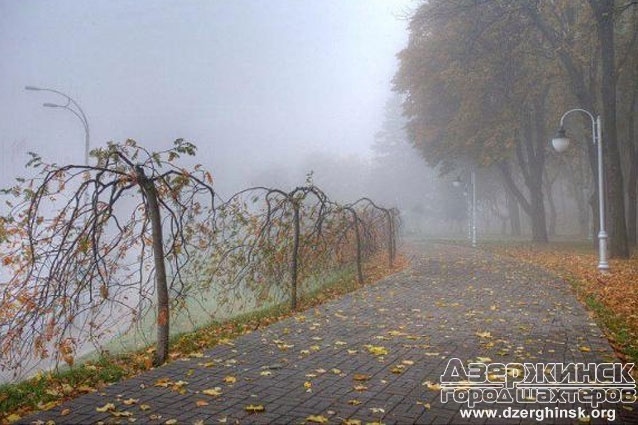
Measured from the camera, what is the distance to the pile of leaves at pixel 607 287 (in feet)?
23.6

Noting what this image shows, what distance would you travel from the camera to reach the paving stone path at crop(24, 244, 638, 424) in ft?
14.6

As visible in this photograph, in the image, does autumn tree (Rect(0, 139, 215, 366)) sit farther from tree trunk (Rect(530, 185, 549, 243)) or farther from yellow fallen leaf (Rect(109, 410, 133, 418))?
tree trunk (Rect(530, 185, 549, 243))

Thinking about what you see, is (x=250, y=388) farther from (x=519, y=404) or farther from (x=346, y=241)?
(x=346, y=241)

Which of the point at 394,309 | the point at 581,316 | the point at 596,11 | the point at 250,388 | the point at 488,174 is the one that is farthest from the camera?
the point at 488,174

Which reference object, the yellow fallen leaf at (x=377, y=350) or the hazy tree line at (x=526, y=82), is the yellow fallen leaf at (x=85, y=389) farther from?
the hazy tree line at (x=526, y=82)

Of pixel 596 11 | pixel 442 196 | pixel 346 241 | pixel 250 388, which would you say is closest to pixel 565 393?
pixel 250 388

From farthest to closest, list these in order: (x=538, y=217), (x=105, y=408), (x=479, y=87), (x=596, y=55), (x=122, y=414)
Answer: (x=538, y=217) → (x=479, y=87) → (x=596, y=55) → (x=105, y=408) → (x=122, y=414)

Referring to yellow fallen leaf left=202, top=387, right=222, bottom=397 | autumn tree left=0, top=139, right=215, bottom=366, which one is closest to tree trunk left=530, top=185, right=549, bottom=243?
autumn tree left=0, top=139, right=215, bottom=366

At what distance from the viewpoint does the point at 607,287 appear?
39.1ft

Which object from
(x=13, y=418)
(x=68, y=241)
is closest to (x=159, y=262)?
(x=68, y=241)

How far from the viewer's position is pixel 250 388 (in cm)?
513

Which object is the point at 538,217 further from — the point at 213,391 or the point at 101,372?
the point at 213,391

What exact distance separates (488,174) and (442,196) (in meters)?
13.5

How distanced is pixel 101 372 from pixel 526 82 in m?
24.1
